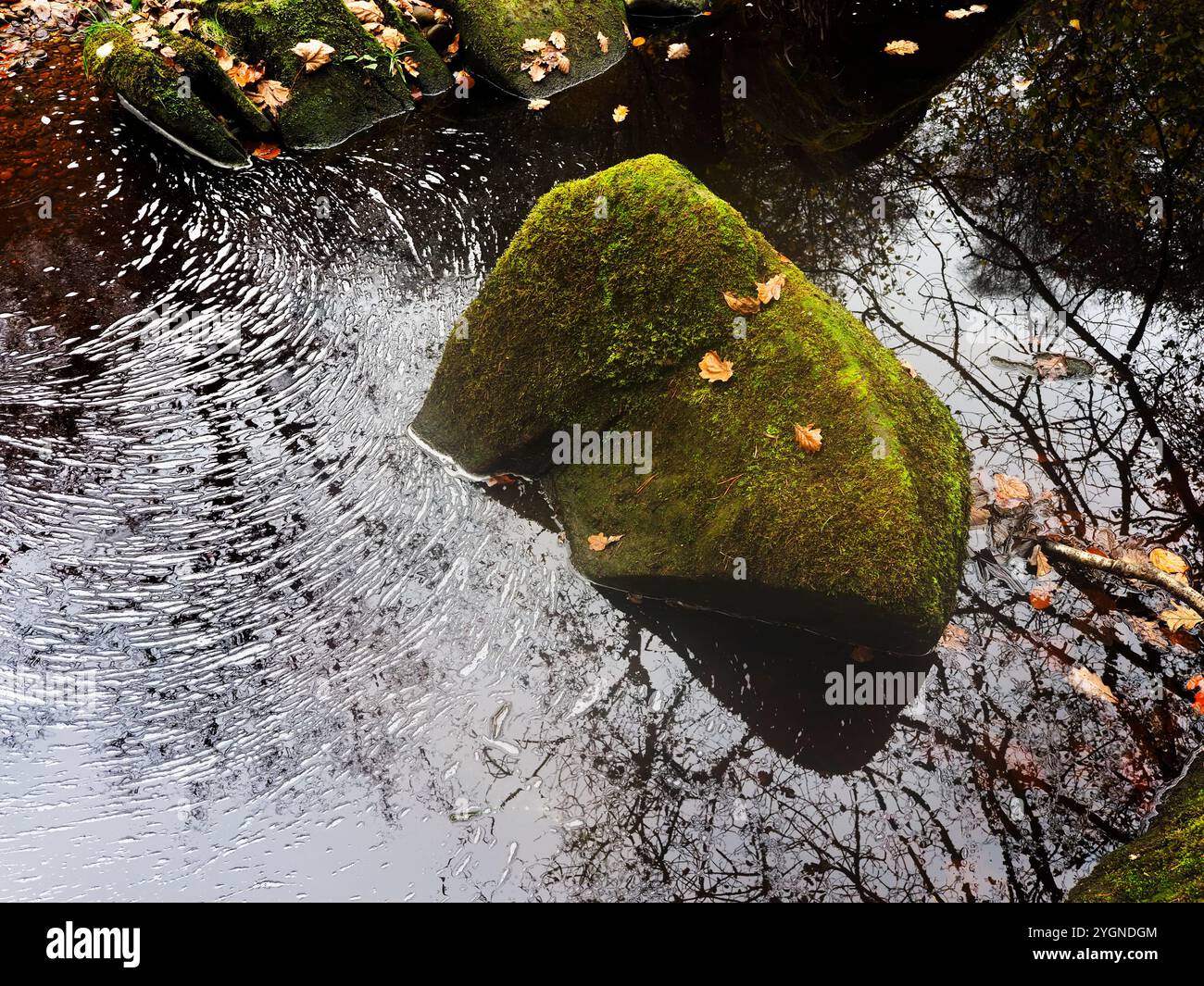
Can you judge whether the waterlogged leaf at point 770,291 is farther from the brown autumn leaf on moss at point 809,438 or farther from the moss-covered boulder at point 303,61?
the moss-covered boulder at point 303,61

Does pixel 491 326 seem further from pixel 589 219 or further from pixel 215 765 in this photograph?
pixel 215 765

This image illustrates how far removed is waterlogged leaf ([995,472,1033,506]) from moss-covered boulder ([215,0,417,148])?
613cm

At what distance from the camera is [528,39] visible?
8125 mm

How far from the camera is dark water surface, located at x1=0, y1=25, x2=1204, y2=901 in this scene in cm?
335

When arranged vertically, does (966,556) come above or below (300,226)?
below

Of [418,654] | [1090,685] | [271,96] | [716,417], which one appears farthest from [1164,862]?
[271,96]

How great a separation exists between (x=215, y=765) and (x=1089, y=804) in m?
3.62

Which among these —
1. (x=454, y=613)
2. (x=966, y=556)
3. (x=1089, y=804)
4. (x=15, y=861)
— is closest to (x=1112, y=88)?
(x=966, y=556)

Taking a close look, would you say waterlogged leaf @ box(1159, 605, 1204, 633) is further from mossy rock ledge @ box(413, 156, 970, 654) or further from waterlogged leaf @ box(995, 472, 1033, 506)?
mossy rock ledge @ box(413, 156, 970, 654)

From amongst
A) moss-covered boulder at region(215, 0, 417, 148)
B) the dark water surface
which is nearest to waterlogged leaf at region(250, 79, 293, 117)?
moss-covered boulder at region(215, 0, 417, 148)

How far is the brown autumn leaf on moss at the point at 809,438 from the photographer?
3.79 m

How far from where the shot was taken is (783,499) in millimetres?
3799

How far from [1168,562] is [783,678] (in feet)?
6.73

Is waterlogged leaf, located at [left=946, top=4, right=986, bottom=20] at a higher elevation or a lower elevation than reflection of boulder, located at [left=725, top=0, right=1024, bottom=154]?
higher
